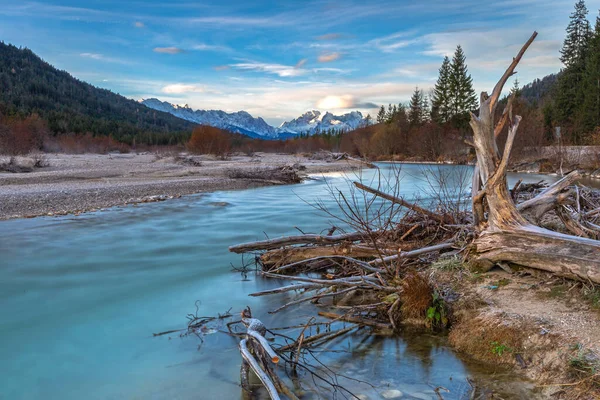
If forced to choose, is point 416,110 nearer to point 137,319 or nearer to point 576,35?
point 576,35

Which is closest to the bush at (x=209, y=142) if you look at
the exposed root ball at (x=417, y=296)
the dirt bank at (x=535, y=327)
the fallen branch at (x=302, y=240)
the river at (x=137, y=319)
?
the river at (x=137, y=319)

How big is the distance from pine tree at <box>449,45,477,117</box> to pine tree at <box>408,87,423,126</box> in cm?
597

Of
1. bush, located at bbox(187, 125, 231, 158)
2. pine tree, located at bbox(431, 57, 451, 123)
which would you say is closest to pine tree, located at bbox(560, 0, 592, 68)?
pine tree, located at bbox(431, 57, 451, 123)

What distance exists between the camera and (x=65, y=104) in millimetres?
115188

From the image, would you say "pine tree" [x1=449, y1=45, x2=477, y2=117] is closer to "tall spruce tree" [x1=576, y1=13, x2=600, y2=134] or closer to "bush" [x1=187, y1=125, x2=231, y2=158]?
"tall spruce tree" [x1=576, y1=13, x2=600, y2=134]

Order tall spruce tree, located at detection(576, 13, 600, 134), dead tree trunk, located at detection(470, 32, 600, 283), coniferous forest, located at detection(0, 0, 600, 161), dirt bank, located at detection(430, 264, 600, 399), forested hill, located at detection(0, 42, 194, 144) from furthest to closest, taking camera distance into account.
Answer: forested hill, located at detection(0, 42, 194, 144)
tall spruce tree, located at detection(576, 13, 600, 134)
coniferous forest, located at detection(0, 0, 600, 161)
dead tree trunk, located at detection(470, 32, 600, 283)
dirt bank, located at detection(430, 264, 600, 399)

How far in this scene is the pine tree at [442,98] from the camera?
6431 cm

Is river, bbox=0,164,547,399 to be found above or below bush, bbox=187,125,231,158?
below

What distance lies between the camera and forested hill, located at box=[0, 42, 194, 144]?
263ft

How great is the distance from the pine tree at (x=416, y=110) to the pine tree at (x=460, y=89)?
235 inches

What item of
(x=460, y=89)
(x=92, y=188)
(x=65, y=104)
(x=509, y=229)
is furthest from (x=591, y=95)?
(x=65, y=104)

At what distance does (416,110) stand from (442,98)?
21.5 feet

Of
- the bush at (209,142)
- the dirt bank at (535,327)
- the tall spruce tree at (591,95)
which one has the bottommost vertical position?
the dirt bank at (535,327)

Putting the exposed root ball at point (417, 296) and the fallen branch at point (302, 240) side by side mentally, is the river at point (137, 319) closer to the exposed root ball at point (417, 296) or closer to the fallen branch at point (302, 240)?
the exposed root ball at point (417, 296)
